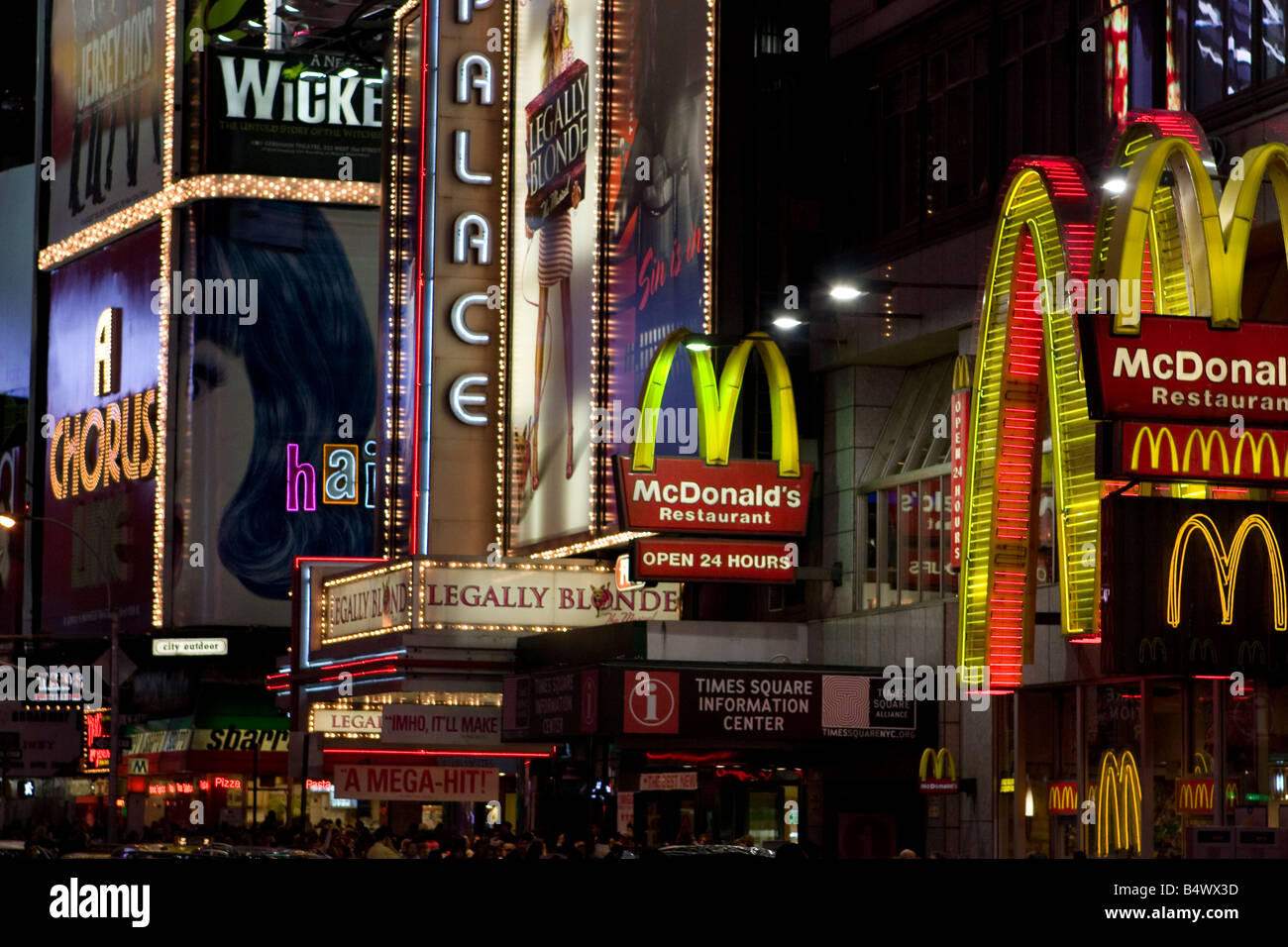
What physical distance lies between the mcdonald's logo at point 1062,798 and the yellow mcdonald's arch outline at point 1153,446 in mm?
7991

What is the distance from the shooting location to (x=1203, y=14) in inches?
1019

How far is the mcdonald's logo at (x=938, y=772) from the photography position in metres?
29.0

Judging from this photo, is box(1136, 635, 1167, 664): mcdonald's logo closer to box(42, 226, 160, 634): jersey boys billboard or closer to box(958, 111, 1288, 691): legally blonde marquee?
box(958, 111, 1288, 691): legally blonde marquee

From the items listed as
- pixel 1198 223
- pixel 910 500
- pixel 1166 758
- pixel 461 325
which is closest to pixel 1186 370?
pixel 1198 223

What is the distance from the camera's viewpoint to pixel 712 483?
96.0 ft

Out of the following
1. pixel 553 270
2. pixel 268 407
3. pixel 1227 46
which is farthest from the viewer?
pixel 268 407

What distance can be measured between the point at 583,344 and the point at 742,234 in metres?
5.17

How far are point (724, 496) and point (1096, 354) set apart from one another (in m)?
10.8

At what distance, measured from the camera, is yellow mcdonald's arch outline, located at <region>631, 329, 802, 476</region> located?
29391mm

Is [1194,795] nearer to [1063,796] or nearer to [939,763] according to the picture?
[1063,796]

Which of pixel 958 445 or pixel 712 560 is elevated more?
pixel 958 445
